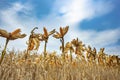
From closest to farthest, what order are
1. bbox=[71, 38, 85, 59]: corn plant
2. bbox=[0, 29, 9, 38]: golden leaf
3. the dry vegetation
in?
bbox=[0, 29, 9, 38]: golden leaf → the dry vegetation → bbox=[71, 38, 85, 59]: corn plant

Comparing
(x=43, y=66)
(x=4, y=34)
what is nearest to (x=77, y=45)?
(x=43, y=66)

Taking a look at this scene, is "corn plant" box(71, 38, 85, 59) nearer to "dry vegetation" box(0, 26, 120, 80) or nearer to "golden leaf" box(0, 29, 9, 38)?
"dry vegetation" box(0, 26, 120, 80)

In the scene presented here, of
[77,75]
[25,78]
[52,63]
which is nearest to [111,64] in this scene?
[52,63]

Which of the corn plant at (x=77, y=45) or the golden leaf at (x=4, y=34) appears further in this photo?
the corn plant at (x=77, y=45)

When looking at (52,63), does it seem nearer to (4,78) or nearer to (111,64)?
A: (4,78)

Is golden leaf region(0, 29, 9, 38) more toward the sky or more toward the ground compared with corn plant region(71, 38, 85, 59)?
more toward the ground

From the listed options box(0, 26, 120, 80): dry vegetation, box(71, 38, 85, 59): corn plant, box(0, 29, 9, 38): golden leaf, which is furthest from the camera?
box(71, 38, 85, 59): corn plant

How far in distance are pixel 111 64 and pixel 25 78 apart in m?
6.53

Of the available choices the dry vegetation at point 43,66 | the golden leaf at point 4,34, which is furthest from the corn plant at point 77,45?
the golden leaf at point 4,34

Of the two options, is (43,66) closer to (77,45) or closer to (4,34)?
(4,34)

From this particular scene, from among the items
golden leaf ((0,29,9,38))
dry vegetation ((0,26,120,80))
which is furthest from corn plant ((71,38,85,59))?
golden leaf ((0,29,9,38))

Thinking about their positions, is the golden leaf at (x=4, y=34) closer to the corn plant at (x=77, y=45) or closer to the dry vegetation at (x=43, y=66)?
the dry vegetation at (x=43, y=66)

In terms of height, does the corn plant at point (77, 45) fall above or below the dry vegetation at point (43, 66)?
above

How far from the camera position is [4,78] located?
8.21 ft
